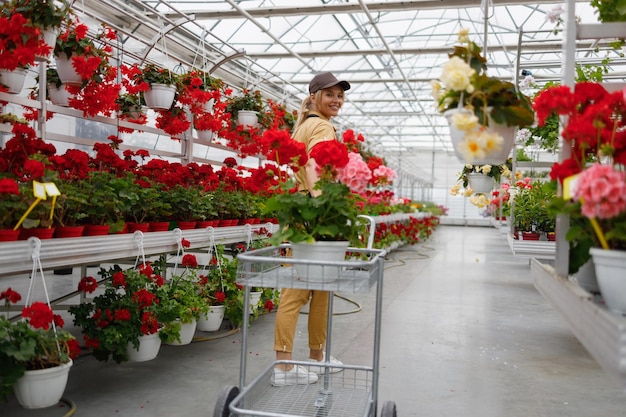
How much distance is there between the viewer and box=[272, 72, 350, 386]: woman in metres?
2.62

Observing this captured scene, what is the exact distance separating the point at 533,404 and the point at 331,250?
4.95 feet

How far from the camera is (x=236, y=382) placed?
285 cm

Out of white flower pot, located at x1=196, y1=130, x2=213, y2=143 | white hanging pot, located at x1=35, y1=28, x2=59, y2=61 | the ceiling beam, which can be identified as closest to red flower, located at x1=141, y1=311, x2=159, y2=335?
white hanging pot, located at x1=35, y1=28, x2=59, y2=61

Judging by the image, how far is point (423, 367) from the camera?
3.20 m

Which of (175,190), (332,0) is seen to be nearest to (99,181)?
(175,190)

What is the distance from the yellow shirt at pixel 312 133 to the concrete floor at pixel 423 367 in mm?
1133

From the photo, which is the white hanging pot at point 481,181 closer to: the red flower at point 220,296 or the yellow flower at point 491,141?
the red flower at point 220,296

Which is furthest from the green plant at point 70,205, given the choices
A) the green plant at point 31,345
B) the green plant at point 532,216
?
the green plant at point 532,216

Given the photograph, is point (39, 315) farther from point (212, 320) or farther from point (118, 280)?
point (212, 320)

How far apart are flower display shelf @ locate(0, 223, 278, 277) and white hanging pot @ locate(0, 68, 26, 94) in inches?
40.8

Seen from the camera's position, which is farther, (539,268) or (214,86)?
(214,86)

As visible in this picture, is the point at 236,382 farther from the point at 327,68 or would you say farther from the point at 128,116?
the point at 327,68

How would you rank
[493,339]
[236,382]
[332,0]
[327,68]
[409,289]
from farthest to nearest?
[327,68]
[332,0]
[409,289]
[493,339]
[236,382]

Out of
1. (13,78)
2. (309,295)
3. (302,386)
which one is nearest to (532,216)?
(309,295)
